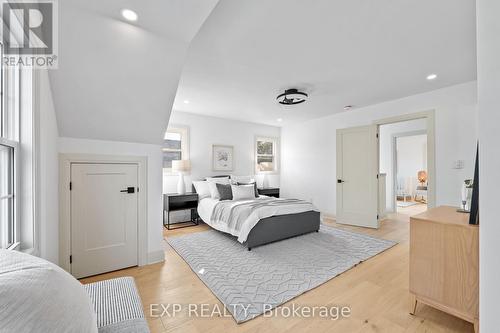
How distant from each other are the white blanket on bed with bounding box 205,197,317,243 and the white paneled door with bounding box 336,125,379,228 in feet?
4.44

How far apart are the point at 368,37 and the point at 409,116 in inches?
96.2

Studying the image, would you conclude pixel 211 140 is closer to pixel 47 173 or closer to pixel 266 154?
pixel 266 154

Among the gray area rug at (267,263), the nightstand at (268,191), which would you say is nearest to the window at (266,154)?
the nightstand at (268,191)

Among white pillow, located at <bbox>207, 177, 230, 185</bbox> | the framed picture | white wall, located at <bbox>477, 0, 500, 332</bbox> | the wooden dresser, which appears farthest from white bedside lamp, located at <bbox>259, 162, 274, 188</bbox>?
white wall, located at <bbox>477, 0, 500, 332</bbox>

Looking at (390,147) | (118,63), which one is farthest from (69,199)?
(390,147)

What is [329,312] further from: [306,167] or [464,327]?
[306,167]

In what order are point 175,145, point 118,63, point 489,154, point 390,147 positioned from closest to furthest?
point 489,154 → point 118,63 → point 175,145 → point 390,147

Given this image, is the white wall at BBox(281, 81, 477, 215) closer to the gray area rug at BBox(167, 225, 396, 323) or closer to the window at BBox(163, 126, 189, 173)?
the gray area rug at BBox(167, 225, 396, 323)

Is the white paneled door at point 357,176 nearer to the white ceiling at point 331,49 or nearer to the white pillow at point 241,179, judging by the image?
the white ceiling at point 331,49

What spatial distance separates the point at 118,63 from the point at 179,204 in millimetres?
3094

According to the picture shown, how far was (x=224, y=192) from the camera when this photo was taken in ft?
14.0

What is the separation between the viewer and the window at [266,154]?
6070 mm

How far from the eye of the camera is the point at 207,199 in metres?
4.24

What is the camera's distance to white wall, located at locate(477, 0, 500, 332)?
0.63 m
